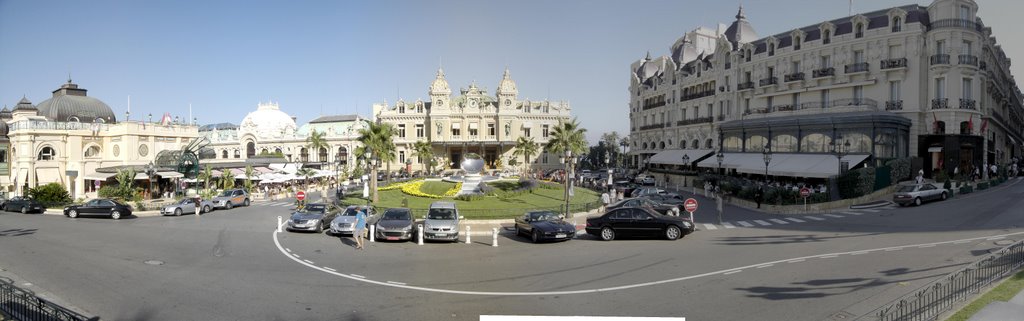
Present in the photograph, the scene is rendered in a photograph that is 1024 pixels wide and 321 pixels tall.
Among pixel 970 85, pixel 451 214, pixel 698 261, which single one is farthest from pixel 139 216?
pixel 970 85

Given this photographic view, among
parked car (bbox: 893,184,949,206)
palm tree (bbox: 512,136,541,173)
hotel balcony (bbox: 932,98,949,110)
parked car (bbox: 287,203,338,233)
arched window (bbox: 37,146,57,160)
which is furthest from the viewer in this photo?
palm tree (bbox: 512,136,541,173)

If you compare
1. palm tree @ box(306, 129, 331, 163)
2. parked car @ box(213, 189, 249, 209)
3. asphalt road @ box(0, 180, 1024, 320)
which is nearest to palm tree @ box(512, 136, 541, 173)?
palm tree @ box(306, 129, 331, 163)

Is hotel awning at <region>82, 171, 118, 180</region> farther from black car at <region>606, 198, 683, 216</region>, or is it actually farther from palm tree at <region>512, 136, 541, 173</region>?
black car at <region>606, 198, 683, 216</region>

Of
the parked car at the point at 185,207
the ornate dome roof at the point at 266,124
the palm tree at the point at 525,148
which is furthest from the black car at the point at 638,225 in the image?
the ornate dome roof at the point at 266,124

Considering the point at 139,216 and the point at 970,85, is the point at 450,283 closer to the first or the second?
the point at 139,216

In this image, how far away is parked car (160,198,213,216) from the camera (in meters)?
31.1

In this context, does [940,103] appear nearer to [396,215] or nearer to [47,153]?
[396,215]

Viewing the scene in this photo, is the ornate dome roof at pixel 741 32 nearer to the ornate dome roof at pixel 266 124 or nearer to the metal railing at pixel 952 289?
the metal railing at pixel 952 289

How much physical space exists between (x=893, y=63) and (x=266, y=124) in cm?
9131

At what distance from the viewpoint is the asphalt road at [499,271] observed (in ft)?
35.0

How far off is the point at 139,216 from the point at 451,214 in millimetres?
21598

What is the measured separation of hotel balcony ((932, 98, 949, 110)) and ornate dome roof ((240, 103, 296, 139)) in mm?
91064

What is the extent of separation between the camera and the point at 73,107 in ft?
197

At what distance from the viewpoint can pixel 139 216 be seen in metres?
30.7
